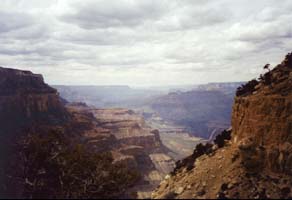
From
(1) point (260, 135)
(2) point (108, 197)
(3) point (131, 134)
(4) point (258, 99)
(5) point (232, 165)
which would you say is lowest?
(3) point (131, 134)

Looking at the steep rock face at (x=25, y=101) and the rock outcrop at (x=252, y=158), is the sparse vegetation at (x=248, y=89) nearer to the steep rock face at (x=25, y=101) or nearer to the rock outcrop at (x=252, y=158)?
the rock outcrop at (x=252, y=158)

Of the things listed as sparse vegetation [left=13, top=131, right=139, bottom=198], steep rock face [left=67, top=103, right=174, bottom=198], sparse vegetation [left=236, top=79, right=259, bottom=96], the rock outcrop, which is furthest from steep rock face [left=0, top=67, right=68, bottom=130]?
the rock outcrop

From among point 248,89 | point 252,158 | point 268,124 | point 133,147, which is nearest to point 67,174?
point 252,158

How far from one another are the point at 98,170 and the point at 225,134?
1261 cm

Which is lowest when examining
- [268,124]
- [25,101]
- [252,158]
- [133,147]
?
[133,147]

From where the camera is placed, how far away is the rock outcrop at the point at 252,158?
85.7ft

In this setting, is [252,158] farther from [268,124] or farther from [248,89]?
[248,89]

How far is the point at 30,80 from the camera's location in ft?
339

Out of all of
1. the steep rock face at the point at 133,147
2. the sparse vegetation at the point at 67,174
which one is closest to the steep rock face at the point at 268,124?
the sparse vegetation at the point at 67,174

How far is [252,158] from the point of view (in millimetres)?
27938

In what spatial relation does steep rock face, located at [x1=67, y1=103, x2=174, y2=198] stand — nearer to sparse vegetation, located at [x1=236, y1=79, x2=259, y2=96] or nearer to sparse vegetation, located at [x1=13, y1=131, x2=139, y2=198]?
sparse vegetation, located at [x1=236, y1=79, x2=259, y2=96]

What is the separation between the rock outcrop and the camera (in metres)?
26.1

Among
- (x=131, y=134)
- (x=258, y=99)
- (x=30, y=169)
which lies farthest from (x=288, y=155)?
(x=131, y=134)

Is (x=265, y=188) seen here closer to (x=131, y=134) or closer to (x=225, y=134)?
(x=225, y=134)
